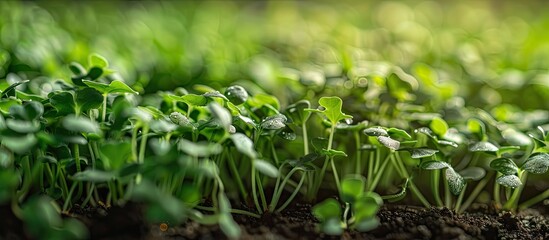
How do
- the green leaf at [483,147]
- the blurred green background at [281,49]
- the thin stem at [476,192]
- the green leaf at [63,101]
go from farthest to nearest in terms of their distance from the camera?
the blurred green background at [281,49], the thin stem at [476,192], the green leaf at [483,147], the green leaf at [63,101]

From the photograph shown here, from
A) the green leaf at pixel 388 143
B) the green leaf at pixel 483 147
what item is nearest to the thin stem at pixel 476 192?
the green leaf at pixel 483 147

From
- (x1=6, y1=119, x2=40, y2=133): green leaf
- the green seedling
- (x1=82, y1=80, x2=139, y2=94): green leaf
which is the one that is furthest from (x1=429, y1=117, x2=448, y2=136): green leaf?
(x1=6, y1=119, x2=40, y2=133): green leaf

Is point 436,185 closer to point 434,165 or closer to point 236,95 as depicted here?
point 434,165

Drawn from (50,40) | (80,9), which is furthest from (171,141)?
(80,9)

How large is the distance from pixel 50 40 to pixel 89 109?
0.82 m

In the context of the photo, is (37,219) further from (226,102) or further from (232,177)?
(232,177)

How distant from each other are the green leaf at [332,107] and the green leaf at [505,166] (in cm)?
27

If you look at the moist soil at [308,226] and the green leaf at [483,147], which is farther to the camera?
the green leaf at [483,147]

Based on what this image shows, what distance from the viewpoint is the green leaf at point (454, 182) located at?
3.01ft

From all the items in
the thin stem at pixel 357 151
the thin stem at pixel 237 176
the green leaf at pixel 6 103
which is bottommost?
the thin stem at pixel 237 176

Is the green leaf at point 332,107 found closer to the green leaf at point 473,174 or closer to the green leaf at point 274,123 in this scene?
the green leaf at point 274,123

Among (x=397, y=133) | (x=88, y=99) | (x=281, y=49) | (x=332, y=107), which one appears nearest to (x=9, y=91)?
(x=88, y=99)

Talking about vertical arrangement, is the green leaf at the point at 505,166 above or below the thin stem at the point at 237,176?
above

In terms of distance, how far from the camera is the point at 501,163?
0.97 meters
